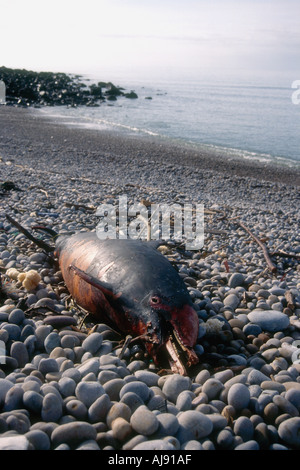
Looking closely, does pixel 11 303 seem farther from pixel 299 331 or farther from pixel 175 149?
pixel 175 149

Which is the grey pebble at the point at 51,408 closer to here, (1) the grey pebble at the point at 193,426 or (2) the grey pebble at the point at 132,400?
(2) the grey pebble at the point at 132,400

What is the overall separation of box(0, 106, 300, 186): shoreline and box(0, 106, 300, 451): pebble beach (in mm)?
6419

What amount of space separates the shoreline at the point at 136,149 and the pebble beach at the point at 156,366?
253 inches

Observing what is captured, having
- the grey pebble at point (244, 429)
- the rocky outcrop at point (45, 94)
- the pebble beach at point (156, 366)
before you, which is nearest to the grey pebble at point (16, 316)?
the pebble beach at point (156, 366)

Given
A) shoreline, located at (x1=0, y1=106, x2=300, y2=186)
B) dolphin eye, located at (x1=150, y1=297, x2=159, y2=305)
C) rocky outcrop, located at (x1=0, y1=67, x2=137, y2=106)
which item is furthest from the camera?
rocky outcrop, located at (x1=0, y1=67, x2=137, y2=106)

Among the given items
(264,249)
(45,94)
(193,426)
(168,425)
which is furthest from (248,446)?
(45,94)

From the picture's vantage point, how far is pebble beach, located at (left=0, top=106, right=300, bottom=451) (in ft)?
6.58

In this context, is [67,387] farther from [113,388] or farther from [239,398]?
[239,398]

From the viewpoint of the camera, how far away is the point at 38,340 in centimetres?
295

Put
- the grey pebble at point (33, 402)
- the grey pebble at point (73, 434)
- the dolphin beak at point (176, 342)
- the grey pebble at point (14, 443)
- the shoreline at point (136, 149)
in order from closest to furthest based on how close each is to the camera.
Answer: the grey pebble at point (14, 443) → the grey pebble at point (73, 434) → the grey pebble at point (33, 402) → the dolphin beak at point (176, 342) → the shoreline at point (136, 149)

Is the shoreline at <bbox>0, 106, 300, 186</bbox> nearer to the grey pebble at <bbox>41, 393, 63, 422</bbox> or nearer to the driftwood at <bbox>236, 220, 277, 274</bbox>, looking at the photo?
the driftwood at <bbox>236, 220, 277, 274</bbox>

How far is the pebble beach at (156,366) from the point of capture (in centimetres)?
201

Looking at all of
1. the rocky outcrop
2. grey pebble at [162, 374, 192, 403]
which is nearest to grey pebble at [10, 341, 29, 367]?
grey pebble at [162, 374, 192, 403]

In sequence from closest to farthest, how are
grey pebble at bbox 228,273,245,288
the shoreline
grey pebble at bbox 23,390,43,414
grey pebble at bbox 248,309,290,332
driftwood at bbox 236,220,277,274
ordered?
grey pebble at bbox 23,390,43,414 → grey pebble at bbox 248,309,290,332 → grey pebble at bbox 228,273,245,288 → driftwood at bbox 236,220,277,274 → the shoreline
